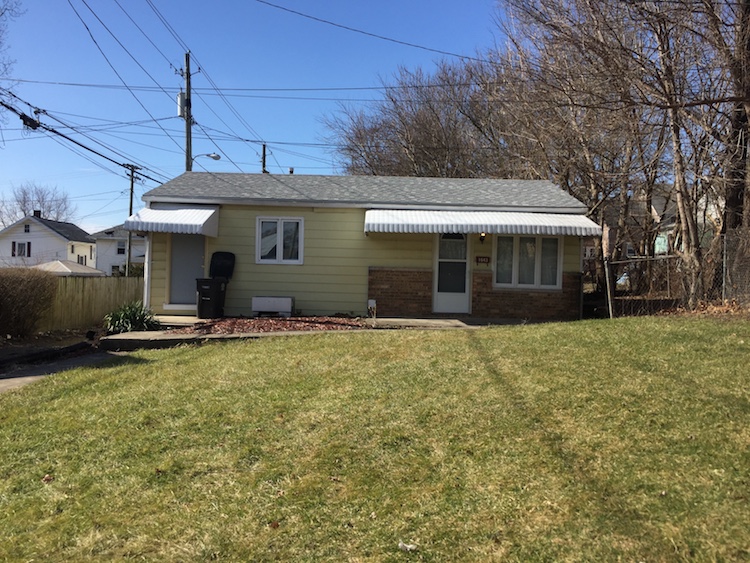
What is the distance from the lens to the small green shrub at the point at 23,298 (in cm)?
1096

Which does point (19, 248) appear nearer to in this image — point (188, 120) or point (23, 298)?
point (188, 120)

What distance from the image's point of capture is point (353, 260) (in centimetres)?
1258

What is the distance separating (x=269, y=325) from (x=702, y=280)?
9041mm

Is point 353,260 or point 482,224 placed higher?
point 482,224

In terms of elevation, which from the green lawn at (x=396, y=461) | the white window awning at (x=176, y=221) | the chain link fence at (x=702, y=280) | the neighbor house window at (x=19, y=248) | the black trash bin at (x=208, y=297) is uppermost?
the neighbor house window at (x=19, y=248)

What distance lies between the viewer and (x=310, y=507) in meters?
3.25

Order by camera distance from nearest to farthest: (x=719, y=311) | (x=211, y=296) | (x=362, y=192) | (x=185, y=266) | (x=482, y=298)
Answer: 1. (x=719, y=311)
2. (x=211, y=296)
3. (x=482, y=298)
4. (x=185, y=266)
5. (x=362, y=192)

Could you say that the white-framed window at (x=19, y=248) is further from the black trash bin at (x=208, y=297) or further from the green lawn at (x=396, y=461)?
the green lawn at (x=396, y=461)

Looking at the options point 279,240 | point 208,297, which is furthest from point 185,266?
point 279,240

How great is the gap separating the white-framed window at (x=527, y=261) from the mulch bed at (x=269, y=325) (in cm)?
374

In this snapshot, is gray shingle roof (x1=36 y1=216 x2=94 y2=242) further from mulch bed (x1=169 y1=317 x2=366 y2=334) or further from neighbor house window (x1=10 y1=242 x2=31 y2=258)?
mulch bed (x1=169 y1=317 x2=366 y2=334)

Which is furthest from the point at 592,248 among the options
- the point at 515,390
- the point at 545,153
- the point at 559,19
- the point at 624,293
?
the point at 515,390

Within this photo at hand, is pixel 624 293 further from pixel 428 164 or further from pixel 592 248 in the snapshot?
pixel 428 164

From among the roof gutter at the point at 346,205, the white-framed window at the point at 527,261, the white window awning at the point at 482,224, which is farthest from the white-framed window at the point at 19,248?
the white-framed window at the point at 527,261
